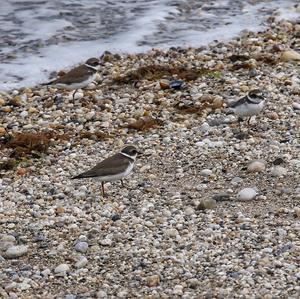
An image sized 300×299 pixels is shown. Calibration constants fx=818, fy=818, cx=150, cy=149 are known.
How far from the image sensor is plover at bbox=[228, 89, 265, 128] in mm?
11367

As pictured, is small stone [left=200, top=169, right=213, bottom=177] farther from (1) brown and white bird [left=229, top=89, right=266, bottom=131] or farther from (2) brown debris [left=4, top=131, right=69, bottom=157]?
(2) brown debris [left=4, top=131, right=69, bottom=157]

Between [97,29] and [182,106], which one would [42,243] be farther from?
[97,29]

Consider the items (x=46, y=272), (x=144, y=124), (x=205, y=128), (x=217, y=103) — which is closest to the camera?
(x=46, y=272)

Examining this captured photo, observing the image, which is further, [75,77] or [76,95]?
[76,95]

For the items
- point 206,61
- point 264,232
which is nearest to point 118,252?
point 264,232

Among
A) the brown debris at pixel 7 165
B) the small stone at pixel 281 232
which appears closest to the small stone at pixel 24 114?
the brown debris at pixel 7 165

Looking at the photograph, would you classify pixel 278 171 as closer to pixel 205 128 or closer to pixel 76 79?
pixel 205 128

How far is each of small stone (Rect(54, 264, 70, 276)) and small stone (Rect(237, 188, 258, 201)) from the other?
7.85 ft

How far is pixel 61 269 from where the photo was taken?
8.06 meters

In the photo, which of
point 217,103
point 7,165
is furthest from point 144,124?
point 7,165

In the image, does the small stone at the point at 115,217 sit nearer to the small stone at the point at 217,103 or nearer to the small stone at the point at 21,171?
the small stone at the point at 21,171

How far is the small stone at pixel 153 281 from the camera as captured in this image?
767 centimetres

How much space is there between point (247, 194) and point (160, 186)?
1.16 metres

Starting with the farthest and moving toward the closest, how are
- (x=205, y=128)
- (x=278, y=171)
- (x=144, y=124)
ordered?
(x=144, y=124) → (x=205, y=128) → (x=278, y=171)
